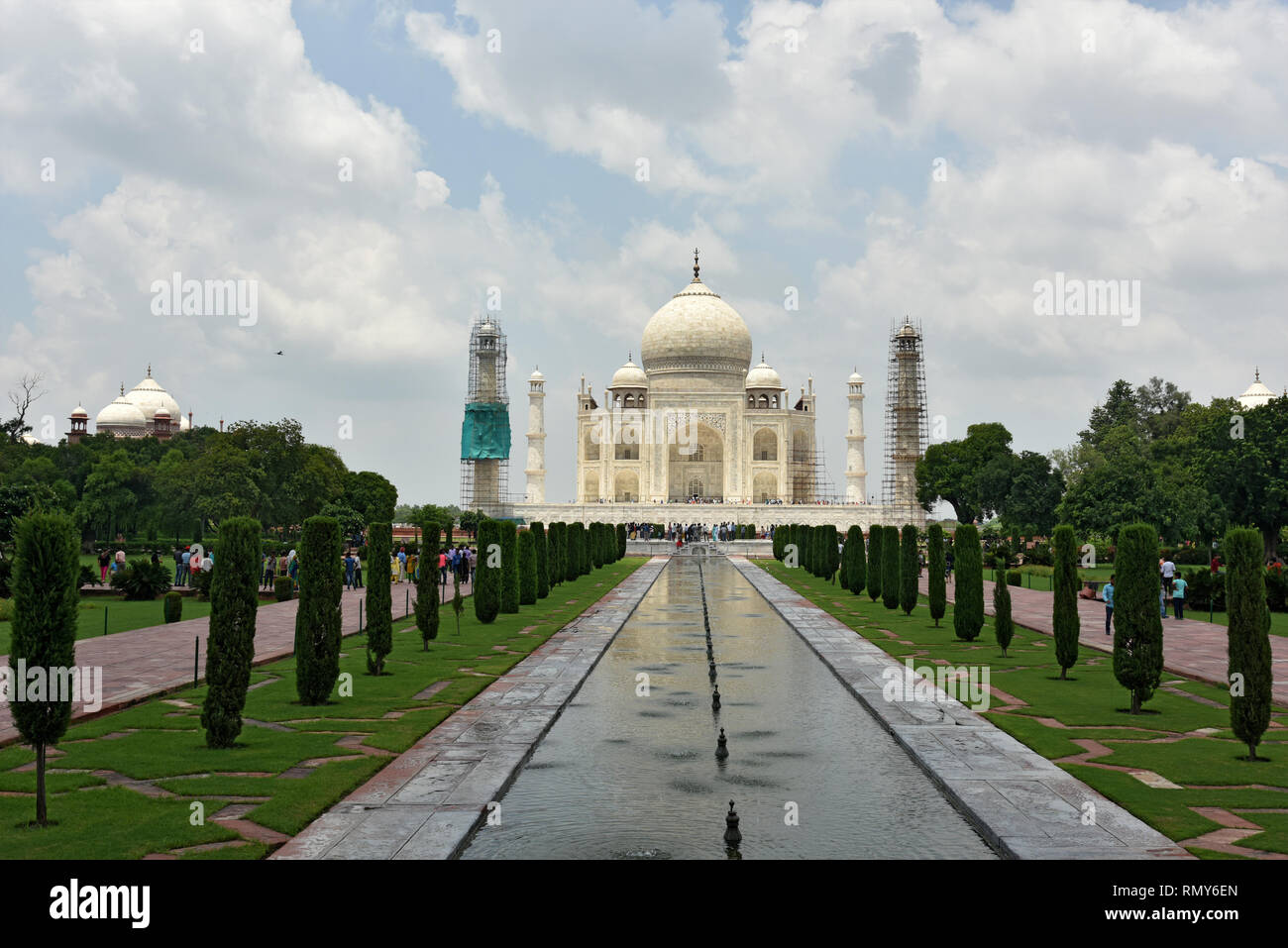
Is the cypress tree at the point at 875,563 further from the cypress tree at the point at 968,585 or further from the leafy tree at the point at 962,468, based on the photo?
the leafy tree at the point at 962,468

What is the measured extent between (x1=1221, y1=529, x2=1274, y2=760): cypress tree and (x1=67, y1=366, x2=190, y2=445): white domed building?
251 feet

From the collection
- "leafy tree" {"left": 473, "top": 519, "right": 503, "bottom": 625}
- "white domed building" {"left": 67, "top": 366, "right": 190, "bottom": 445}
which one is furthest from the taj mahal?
"leafy tree" {"left": 473, "top": 519, "right": 503, "bottom": 625}

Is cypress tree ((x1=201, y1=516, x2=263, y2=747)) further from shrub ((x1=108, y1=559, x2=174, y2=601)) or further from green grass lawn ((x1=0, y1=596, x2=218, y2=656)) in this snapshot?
shrub ((x1=108, y1=559, x2=174, y2=601))

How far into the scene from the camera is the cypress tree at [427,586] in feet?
55.2

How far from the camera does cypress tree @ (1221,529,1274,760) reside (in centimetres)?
951

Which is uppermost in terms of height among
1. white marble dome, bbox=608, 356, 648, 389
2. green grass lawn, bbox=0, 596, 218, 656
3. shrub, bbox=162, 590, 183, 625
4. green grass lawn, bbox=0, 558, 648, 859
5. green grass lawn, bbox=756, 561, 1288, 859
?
white marble dome, bbox=608, 356, 648, 389

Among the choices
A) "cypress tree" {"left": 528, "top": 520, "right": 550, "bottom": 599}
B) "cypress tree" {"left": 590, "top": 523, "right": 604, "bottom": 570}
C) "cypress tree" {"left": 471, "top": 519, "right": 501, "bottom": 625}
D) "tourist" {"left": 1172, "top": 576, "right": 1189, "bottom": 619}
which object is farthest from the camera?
"cypress tree" {"left": 590, "top": 523, "right": 604, "bottom": 570}

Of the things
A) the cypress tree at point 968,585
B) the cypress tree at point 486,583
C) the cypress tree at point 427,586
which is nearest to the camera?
the cypress tree at point 427,586

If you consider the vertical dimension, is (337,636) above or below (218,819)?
above

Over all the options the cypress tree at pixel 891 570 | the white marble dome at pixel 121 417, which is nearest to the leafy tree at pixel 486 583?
the cypress tree at pixel 891 570
